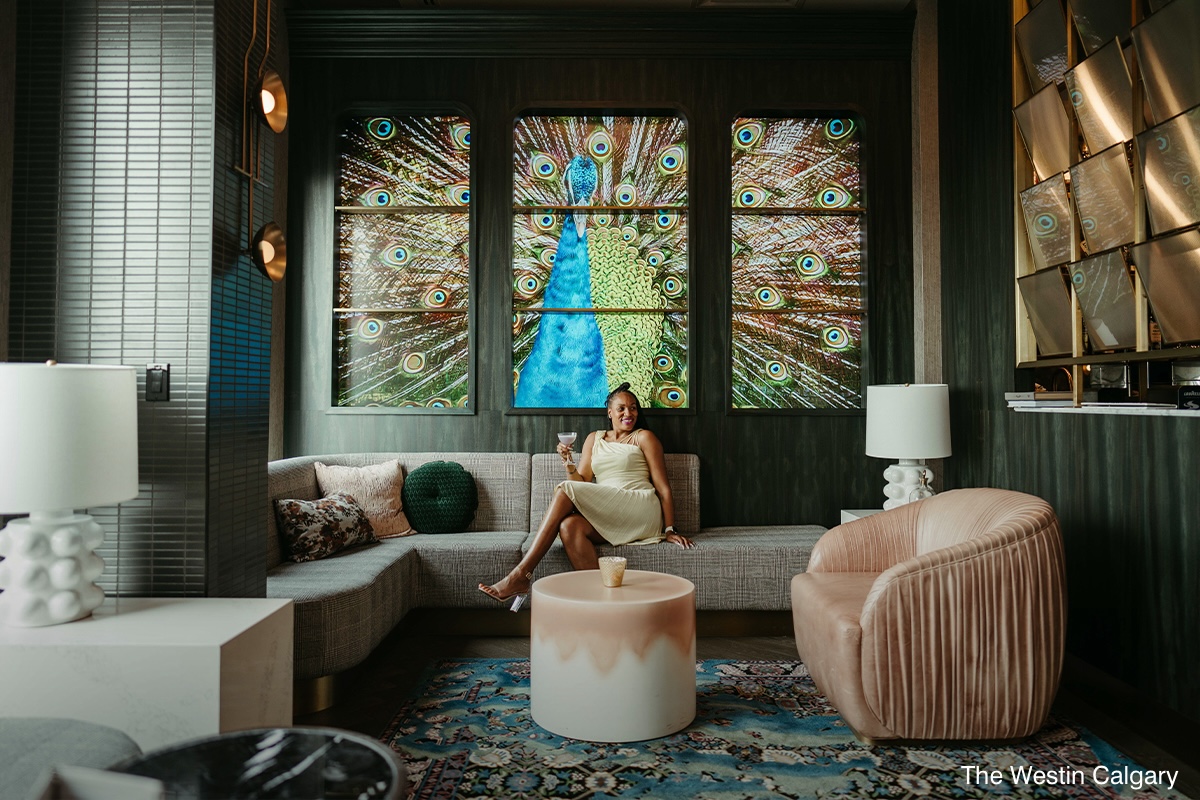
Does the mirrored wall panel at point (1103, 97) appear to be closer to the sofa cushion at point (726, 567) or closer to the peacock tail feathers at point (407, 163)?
the sofa cushion at point (726, 567)

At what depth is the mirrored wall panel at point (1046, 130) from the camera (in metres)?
3.11

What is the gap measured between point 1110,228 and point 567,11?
119 inches

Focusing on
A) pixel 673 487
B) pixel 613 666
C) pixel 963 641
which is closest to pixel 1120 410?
pixel 963 641

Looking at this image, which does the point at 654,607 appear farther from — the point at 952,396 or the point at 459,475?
the point at 952,396

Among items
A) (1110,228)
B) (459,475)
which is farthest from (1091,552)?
(459,475)

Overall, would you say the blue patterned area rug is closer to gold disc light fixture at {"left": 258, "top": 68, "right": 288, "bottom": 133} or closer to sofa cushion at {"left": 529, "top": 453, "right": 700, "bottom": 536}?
sofa cushion at {"left": 529, "top": 453, "right": 700, "bottom": 536}

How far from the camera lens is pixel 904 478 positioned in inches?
154

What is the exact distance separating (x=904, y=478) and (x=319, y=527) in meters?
2.75

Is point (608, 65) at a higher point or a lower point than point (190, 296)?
higher

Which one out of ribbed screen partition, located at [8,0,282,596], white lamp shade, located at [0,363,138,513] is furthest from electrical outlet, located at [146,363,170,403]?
white lamp shade, located at [0,363,138,513]

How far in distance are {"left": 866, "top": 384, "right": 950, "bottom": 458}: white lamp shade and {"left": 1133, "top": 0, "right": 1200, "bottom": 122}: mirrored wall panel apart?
1.56m

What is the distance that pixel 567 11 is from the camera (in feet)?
14.6

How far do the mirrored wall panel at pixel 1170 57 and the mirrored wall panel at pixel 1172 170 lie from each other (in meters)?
0.06

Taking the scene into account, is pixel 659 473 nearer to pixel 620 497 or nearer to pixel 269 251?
pixel 620 497
